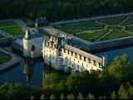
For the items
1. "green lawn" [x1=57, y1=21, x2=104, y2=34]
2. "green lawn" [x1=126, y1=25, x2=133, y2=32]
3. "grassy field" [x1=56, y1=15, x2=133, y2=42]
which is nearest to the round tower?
"grassy field" [x1=56, y1=15, x2=133, y2=42]

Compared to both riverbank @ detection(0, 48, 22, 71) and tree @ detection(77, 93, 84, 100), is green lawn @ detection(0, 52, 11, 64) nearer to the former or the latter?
riverbank @ detection(0, 48, 22, 71)

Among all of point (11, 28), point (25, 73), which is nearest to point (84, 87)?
point (25, 73)

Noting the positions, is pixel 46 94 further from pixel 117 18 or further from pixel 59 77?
pixel 117 18

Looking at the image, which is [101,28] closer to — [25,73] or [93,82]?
[25,73]

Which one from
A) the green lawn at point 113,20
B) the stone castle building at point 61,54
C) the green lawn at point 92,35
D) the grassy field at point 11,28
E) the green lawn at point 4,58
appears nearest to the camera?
the stone castle building at point 61,54

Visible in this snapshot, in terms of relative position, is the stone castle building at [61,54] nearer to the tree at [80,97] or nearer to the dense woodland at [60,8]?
the tree at [80,97]

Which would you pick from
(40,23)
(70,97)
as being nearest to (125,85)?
(70,97)

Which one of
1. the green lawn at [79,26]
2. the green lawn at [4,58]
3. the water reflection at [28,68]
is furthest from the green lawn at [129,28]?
the green lawn at [4,58]

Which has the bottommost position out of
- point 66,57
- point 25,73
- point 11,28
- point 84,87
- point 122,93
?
point 25,73
